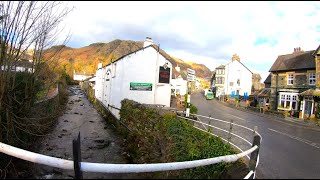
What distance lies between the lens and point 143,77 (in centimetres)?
2475

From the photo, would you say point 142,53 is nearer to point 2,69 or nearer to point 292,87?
point 2,69

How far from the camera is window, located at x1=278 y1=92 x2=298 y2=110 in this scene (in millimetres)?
36562

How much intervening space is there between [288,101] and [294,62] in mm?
5764

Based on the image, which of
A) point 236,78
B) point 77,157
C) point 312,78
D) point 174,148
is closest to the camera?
point 77,157

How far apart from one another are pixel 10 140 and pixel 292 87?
37336mm

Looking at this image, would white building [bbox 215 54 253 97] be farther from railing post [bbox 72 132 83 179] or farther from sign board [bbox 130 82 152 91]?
railing post [bbox 72 132 83 179]

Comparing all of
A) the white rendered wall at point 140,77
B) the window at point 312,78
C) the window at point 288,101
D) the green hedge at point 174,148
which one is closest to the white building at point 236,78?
the window at point 288,101

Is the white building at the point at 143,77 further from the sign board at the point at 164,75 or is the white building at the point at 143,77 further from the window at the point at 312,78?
the window at the point at 312,78

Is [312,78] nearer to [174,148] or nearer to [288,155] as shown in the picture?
[288,155]

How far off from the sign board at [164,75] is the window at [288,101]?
802 inches

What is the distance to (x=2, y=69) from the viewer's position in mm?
6641

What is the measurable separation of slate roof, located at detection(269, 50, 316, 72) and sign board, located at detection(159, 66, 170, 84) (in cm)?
2019

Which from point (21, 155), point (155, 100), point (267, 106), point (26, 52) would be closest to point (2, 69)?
point (26, 52)

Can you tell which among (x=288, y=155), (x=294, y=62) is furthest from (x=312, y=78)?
(x=288, y=155)
